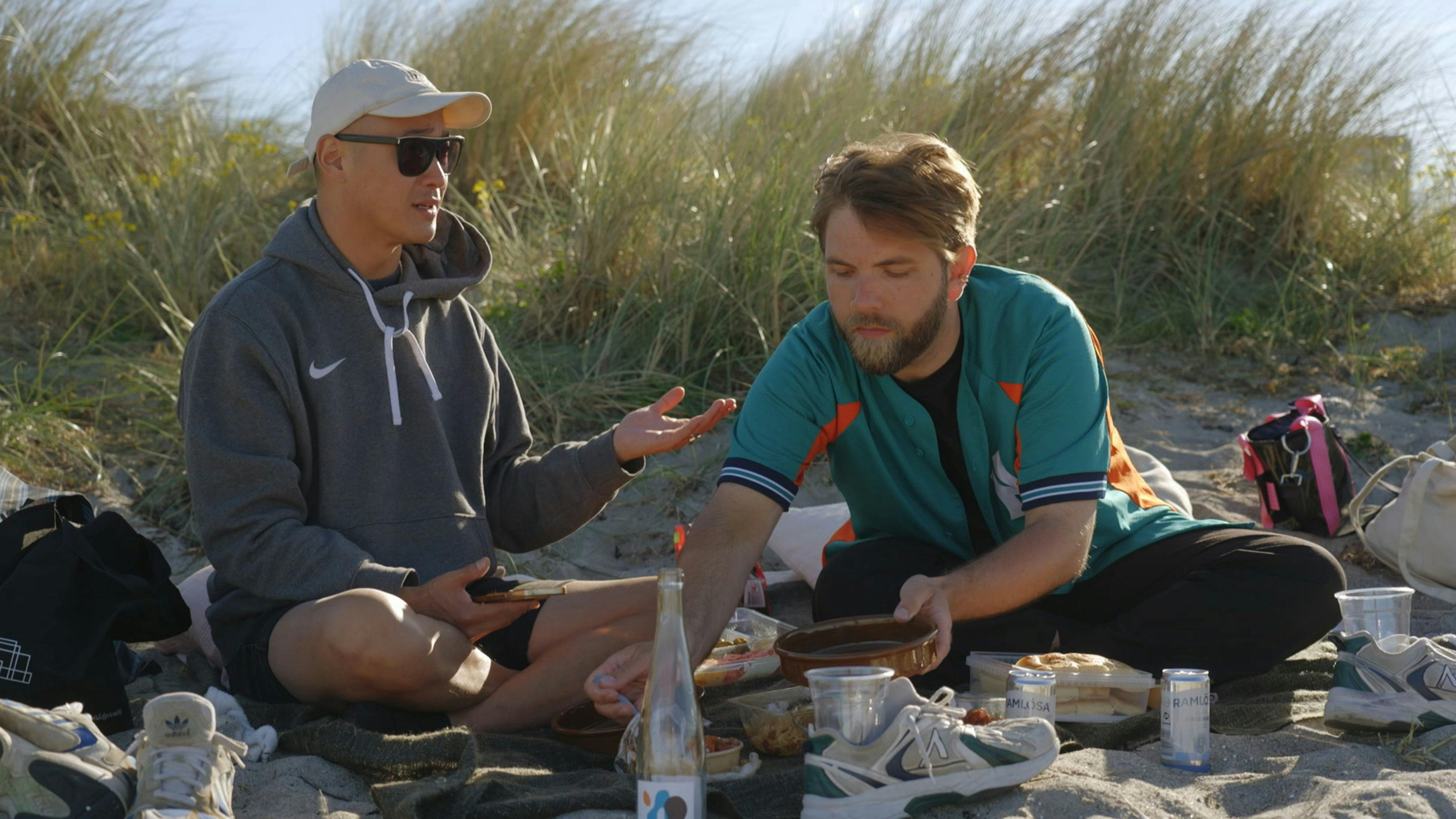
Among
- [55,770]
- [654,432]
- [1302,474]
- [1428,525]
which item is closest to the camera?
[55,770]

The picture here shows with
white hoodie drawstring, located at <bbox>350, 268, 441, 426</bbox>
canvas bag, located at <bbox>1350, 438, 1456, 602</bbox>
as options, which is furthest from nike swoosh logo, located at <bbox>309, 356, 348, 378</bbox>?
canvas bag, located at <bbox>1350, 438, 1456, 602</bbox>

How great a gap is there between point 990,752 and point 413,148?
2.03m

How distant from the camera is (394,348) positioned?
11.2 ft

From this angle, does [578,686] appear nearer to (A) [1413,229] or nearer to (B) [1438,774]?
(B) [1438,774]

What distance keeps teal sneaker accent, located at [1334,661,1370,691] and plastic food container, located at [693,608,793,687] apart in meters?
1.25

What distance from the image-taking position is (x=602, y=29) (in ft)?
26.3

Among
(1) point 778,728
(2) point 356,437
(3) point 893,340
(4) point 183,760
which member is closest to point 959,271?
(3) point 893,340

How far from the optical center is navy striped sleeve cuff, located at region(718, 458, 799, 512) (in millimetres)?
3264

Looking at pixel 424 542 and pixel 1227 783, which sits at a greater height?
pixel 1227 783

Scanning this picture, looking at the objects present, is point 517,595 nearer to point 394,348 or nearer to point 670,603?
point 394,348

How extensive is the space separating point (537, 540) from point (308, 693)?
796mm

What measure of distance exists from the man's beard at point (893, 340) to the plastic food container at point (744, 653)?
707mm

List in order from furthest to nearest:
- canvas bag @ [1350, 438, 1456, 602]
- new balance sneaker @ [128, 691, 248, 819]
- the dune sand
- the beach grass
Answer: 1. the beach grass
2. canvas bag @ [1350, 438, 1456, 602]
3. the dune sand
4. new balance sneaker @ [128, 691, 248, 819]

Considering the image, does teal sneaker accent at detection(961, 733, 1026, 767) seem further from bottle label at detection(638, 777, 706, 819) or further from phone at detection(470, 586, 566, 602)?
phone at detection(470, 586, 566, 602)
